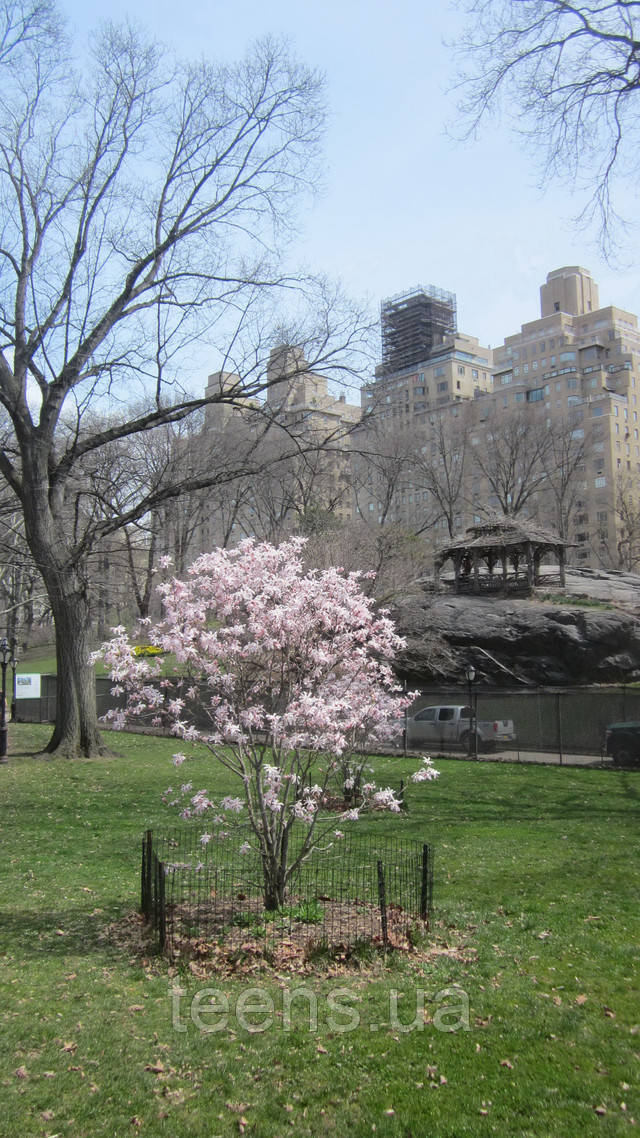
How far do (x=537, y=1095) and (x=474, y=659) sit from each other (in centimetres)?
2556

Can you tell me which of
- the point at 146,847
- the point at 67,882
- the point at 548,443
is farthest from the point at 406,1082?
the point at 548,443

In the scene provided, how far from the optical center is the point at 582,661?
29203 mm

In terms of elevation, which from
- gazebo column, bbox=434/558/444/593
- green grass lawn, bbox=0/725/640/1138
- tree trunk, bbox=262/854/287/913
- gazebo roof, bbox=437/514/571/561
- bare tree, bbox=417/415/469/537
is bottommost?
green grass lawn, bbox=0/725/640/1138

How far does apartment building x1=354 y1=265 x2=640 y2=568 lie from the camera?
46688 millimetres

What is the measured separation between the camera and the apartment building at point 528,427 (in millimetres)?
46688

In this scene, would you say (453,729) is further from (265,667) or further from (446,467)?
(446,467)

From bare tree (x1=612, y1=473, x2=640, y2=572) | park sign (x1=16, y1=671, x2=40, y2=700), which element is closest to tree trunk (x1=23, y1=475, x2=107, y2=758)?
park sign (x1=16, y1=671, x2=40, y2=700)

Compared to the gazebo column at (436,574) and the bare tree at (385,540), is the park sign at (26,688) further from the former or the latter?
the gazebo column at (436,574)

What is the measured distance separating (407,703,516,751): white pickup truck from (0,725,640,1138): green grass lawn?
12.1 meters

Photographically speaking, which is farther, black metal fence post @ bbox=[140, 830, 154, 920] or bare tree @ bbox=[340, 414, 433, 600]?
bare tree @ bbox=[340, 414, 433, 600]

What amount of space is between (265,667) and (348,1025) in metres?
2.91

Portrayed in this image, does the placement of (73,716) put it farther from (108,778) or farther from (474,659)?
(474,659)

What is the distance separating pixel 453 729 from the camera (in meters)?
22.5

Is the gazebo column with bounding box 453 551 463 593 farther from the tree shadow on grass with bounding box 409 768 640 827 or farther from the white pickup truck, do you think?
the tree shadow on grass with bounding box 409 768 640 827
